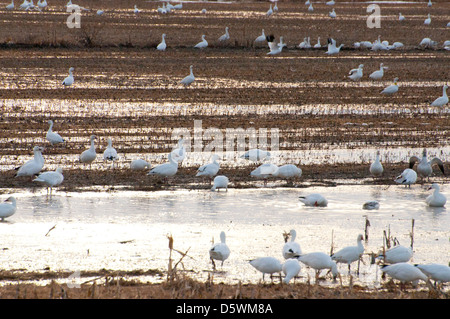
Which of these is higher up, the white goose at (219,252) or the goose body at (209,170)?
the goose body at (209,170)

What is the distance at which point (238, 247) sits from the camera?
9.38 metres

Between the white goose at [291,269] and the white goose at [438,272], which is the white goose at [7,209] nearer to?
the white goose at [291,269]

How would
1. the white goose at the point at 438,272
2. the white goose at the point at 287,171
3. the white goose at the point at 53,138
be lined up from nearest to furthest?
the white goose at the point at 438,272
the white goose at the point at 287,171
the white goose at the point at 53,138

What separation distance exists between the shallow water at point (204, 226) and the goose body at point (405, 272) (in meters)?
0.63

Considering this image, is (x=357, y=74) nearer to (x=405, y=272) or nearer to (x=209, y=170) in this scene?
(x=209, y=170)

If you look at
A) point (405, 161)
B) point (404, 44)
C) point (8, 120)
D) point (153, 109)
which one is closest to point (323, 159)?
point (405, 161)

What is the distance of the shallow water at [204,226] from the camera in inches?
344

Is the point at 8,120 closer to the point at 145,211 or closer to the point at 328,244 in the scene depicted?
the point at 145,211

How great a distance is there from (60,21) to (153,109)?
21.9 metres

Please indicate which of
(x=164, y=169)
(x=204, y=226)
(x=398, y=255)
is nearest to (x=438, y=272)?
(x=398, y=255)

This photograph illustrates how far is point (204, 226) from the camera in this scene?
10367 millimetres

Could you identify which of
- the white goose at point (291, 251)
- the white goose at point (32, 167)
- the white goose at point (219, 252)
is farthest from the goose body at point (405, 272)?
the white goose at point (32, 167)

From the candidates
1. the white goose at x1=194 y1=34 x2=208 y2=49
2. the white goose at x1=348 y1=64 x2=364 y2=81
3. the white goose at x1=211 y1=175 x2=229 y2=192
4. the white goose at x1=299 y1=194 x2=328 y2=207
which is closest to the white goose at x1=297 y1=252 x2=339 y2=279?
the white goose at x1=299 y1=194 x2=328 y2=207

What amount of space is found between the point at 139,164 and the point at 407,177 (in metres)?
4.59
